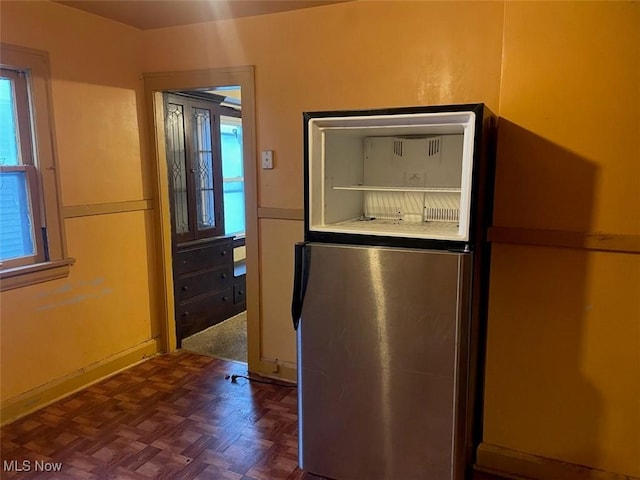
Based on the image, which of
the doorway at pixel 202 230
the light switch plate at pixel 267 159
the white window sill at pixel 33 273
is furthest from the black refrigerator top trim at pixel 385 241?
the doorway at pixel 202 230

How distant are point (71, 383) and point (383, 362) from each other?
2020 millimetres

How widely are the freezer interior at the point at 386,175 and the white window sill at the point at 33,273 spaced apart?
1625 millimetres

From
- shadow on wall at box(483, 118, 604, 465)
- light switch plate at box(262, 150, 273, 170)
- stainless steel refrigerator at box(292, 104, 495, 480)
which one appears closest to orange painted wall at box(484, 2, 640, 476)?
shadow on wall at box(483, 118, 604, 465)

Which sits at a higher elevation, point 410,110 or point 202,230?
point 410,110

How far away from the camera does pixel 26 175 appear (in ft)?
8.12

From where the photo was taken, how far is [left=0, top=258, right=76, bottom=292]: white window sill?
237 centimetres

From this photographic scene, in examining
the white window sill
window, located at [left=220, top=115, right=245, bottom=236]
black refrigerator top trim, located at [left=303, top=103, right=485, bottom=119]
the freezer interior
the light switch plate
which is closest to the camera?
black refrigerator top trim, located at [left=303, top=103, right=485, bottom=119]

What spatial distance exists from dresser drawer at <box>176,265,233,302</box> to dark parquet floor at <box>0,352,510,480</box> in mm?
688

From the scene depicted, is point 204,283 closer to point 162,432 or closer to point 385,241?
point 162,432

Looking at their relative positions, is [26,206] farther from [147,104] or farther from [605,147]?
[605,147]

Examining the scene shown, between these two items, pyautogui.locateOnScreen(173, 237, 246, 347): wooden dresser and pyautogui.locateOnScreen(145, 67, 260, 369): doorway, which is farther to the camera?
pyautogui.locateOnScreen(173, 237, 246, 347): wooden dresser

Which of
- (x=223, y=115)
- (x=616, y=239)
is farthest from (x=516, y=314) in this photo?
(x=223, y=115)

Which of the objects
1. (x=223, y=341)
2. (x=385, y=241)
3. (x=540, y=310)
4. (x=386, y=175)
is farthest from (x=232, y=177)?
(x=540, y=310)

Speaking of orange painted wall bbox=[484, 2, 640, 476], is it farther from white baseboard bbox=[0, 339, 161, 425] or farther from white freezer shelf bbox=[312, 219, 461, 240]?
white baseboard bbox=[0, 339, 161, 425]
